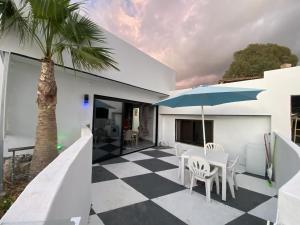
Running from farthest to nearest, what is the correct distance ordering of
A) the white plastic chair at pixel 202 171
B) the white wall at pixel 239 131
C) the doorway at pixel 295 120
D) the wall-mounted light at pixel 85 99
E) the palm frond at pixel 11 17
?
the white wall at pixel 239 131 < the wall-mounted light at pixel 85 99 < the doorway at pixel 295 120 < the white plastic chair at pixel 202 171 < the palm frond at pixel 11 17

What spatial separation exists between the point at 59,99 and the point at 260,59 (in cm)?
1468

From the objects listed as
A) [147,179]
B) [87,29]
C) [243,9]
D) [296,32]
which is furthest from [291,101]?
[296,32]

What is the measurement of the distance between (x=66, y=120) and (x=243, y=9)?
8.12 meters

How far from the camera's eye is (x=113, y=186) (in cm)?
383

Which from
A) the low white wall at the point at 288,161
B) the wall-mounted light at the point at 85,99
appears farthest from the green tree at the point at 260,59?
the wall-mounted light at the point at 85,99

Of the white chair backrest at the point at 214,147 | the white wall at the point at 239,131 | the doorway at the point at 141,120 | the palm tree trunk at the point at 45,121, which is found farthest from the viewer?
the doorway at the point at 141,120

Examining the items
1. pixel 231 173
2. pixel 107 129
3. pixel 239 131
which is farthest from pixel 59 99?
pixel 239 131

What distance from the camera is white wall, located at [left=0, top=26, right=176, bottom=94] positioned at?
3309 mm

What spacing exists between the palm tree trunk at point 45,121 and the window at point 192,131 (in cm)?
653

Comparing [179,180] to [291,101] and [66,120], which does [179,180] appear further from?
[291,101]

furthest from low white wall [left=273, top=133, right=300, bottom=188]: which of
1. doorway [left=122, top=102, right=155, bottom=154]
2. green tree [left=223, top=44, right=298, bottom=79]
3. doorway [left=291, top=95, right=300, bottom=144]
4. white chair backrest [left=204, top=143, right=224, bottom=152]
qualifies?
green tree [left=223, top=44, right=298, bottom=79]

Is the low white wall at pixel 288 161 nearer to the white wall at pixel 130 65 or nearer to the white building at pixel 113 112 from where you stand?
the white building at pixel 113 112

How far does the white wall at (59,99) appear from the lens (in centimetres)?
383

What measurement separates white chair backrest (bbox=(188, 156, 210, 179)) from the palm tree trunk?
2995 millimetres
